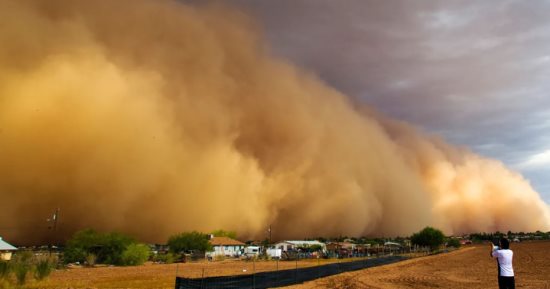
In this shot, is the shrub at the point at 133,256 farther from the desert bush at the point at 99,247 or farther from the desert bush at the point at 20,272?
the desert bush at the point at 20,272

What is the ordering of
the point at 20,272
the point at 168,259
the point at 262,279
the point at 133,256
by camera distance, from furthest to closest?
the point at 168,259, the point at 133,256, the point at 20,272, the point at 262,279

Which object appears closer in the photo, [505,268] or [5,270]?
[505,268]

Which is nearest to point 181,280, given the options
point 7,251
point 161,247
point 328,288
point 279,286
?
point 279,286

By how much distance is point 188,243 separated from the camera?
54.3 metres

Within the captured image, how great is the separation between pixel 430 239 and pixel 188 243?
129 feet

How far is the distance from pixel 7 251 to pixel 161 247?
93.6ft

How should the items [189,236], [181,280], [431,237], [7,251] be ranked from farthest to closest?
[431,237]
[189,236]
[7,251]
[181,280]

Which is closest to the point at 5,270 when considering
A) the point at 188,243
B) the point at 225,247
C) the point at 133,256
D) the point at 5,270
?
the point at 5,270

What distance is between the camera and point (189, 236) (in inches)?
2181

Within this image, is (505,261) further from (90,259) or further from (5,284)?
(90,259)

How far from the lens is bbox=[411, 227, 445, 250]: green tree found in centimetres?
6994

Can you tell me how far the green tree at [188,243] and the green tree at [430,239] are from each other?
36229 mm

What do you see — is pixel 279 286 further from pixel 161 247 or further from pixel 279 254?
pixel 161 247

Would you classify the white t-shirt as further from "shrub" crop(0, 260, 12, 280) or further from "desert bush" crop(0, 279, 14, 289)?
"shrub" crop(0, 260, 12, 280)
